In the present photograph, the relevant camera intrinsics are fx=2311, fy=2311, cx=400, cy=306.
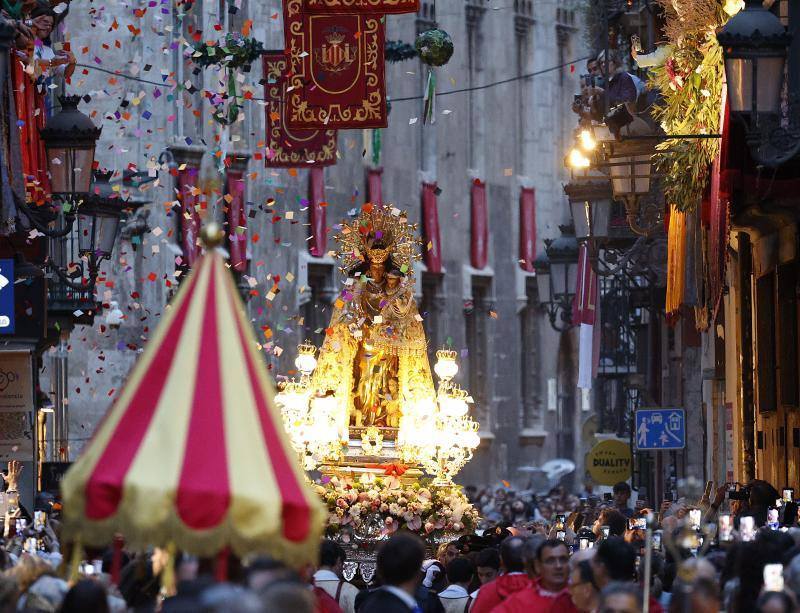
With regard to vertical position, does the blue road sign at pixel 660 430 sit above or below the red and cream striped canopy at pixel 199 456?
below

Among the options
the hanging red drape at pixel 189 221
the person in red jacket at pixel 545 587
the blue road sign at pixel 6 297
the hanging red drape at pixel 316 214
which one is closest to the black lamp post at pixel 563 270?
the hanging red drape at pixel 189 221

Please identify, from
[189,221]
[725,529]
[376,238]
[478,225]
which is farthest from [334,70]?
[478,225]

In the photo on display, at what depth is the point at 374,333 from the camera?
78.5 ft

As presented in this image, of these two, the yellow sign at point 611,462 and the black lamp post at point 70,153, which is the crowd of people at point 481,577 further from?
the yellow sign at point 611,462

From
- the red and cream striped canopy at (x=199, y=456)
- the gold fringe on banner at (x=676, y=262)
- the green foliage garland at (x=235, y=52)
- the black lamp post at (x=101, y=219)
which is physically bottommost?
the red and cream striped canopy at (x=199, y=456)

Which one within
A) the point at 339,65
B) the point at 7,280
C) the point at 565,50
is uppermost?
the point at 565,50

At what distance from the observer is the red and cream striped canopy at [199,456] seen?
8906mm

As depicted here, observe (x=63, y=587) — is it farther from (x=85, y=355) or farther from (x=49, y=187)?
(x=85, y=355)

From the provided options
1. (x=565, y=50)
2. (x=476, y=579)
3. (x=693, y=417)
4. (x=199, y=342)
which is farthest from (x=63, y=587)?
(x=565, y=50)

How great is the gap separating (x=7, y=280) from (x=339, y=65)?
19.9ft

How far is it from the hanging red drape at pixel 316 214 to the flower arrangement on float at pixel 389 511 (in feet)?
80.3

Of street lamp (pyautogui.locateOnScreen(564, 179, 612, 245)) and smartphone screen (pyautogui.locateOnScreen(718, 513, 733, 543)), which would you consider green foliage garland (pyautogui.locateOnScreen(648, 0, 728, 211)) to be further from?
smartphone screen (pyautogui.locateOnScreen(718, 513, 733, 543))

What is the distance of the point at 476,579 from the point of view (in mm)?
16328

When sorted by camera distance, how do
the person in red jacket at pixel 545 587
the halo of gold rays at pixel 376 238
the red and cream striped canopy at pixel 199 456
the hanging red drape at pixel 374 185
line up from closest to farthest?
the red and cream striped canopy at pixel 199 456, the person in red jacket at pixel 545 587, the halo of gold rays at pixel 376 238, the hanging red drape at pixel 374 185
